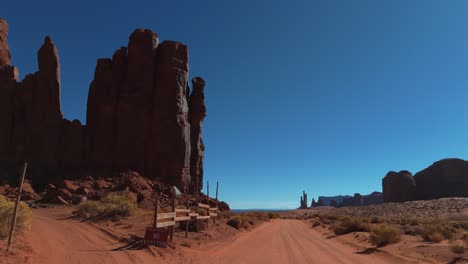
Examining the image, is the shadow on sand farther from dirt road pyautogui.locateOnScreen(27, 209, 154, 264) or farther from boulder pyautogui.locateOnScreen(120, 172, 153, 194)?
boulder pyautogui.locateOnScreen(120, 172, 153, 194)

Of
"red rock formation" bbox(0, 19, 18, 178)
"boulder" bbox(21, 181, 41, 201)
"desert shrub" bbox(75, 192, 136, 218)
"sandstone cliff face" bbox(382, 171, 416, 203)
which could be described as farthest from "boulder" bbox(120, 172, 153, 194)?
"sandstone cliff face" bbox(382, 171, 416, 203)

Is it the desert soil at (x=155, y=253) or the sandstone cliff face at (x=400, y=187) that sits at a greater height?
the sandstone cliff face at (x=400, y=187)

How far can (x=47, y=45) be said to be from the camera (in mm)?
55000

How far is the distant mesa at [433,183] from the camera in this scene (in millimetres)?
105812

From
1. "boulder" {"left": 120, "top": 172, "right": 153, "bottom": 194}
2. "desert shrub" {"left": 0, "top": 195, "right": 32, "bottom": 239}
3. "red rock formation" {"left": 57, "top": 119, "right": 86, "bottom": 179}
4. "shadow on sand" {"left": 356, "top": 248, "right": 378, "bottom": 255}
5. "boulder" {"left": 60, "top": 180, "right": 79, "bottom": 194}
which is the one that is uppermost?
"red rock formation" {"left": 57, "top": 119, "right": 86, "bottom": 179}

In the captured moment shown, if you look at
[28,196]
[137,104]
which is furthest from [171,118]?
[28,196]

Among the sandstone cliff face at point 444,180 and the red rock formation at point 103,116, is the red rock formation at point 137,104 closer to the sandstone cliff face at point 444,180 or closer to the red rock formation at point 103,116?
the red rock formation at point 103,116

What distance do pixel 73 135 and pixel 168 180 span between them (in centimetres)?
1673

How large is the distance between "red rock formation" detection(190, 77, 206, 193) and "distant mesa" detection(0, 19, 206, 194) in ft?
0.88

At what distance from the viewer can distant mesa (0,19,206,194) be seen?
160 feet

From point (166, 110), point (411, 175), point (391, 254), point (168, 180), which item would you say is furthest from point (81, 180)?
point (411, 175)

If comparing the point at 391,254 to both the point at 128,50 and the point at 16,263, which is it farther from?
the point at 128,50

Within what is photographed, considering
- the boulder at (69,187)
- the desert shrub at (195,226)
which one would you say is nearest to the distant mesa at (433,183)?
the boulder at (69,187)

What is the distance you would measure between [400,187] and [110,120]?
90736 millimetres
